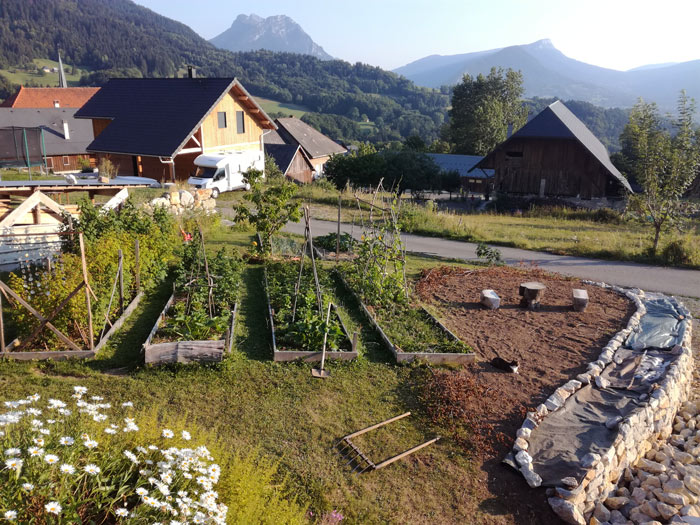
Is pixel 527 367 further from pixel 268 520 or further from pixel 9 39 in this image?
pixel 9 39

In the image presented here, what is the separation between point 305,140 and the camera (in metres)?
53.1

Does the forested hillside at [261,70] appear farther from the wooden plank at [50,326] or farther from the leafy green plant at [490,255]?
the wooden plank at [50,326]

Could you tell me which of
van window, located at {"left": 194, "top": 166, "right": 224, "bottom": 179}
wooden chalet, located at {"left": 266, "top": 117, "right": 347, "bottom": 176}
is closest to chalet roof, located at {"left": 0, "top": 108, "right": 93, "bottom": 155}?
wooden chalet, located at {"left": 266, "top": 117, "right": 347, "bottom": 176}

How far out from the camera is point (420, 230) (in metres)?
20.0

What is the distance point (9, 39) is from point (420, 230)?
5421 inches

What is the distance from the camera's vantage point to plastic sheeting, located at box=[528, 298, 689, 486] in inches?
237

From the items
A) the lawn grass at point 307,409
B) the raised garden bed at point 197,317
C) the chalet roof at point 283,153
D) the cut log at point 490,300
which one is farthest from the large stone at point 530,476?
the chalet roof at point 283,153

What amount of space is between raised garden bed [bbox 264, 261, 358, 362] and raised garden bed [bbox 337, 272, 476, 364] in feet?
2.38

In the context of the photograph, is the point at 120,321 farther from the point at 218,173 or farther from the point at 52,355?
the point at 218,173

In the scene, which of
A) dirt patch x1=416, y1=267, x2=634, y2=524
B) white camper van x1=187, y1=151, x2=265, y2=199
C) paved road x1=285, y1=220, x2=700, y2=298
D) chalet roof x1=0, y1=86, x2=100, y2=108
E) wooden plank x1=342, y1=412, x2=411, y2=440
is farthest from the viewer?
chalet roof x1=0, y1=86, x2=100, y2=108

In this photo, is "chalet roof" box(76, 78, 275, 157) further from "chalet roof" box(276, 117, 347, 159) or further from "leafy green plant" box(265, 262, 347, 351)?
"leafy green plant" box(265, 262, 347, 351)

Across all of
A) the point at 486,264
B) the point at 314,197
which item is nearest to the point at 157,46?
the point at 314,197

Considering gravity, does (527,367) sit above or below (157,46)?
below

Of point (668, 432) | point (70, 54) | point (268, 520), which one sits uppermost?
point (70, 54)
